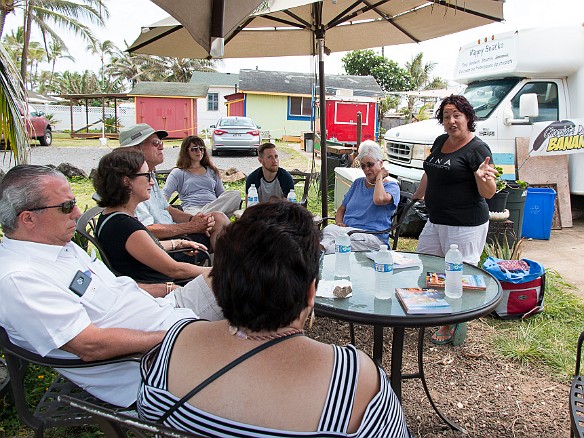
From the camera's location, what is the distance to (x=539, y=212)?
6.64 m

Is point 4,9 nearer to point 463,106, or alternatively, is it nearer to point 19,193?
point 19,193

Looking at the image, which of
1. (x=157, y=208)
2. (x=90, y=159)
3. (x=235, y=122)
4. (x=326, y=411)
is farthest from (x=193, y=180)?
(x=235, y=122)

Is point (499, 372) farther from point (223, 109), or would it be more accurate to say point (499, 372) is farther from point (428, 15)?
point (223, 109)

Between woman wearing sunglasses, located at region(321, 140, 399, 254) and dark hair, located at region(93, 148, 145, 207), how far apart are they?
1.56 meters

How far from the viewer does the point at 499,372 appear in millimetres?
3109

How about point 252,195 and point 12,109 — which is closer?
point 12,109

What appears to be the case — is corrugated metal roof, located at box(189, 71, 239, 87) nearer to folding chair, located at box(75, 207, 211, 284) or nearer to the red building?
the red building

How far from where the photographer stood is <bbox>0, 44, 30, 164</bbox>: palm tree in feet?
9.91

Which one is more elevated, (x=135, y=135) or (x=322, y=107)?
(x=322, y=107)

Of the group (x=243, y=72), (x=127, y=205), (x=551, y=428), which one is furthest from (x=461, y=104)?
(x=243, y=72)

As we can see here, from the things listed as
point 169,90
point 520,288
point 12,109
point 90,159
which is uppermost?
point 169,90

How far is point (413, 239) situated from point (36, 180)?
203 inches

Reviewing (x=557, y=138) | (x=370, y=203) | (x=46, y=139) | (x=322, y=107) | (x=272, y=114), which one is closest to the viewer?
(x=370, y=203)

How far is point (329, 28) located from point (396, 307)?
3.85 metres
